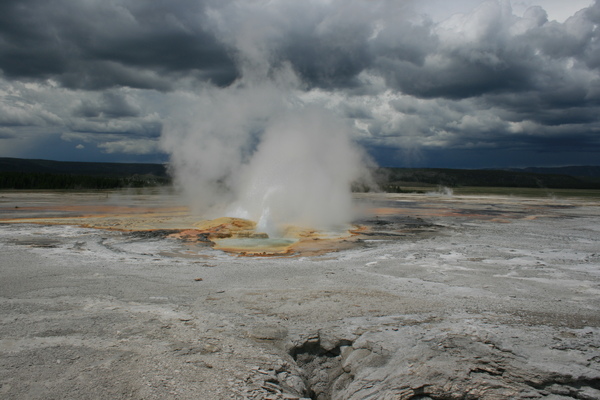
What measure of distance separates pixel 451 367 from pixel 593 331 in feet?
8.03

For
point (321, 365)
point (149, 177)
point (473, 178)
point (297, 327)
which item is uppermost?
point (473, 178)

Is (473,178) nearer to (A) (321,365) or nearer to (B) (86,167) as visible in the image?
(A) (321,365)

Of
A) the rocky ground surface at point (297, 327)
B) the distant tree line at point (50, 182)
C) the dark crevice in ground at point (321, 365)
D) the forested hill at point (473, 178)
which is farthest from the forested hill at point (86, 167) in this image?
the dark crevice in ground at point (321, 365)

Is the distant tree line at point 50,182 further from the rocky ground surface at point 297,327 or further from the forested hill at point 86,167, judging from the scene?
the forested hill at point 86,167

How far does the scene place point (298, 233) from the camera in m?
14.8

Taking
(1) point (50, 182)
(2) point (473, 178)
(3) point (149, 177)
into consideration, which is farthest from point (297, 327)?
(2) point (473, 178)

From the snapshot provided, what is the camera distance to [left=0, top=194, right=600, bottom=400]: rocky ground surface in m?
3.67

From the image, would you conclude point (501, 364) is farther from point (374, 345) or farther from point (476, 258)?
point (476, 258)

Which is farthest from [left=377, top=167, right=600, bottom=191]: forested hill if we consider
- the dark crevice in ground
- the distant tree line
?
the dark crevice in ground

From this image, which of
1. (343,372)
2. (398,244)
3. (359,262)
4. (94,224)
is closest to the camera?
(343,372)

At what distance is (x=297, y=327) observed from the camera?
5141 mm

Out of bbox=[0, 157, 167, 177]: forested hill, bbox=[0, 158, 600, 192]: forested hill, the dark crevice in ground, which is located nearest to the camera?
the dark crevice in ground

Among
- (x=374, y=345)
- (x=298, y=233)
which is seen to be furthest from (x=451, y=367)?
(x=298, y=233)

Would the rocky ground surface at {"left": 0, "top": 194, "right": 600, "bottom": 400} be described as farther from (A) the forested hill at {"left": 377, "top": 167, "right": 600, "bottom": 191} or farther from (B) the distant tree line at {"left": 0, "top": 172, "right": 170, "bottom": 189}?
(A) the forested hill at {"left": 377, "top": 167, "right": 600, "bottom": 191}
